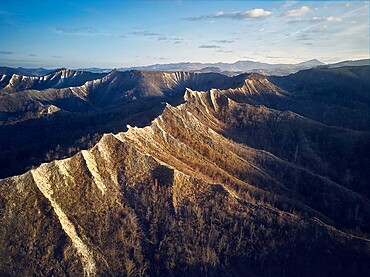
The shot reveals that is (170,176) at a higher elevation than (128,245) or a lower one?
higher

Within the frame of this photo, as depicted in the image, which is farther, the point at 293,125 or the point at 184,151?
the point at 293,125

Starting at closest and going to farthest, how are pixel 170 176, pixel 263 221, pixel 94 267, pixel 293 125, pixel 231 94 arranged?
pixel 94 267 < pixel 263 221 < pixel 170 176 < pixel 293 125 < pixel 231 94

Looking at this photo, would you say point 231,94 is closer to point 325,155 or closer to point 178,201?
point 325,155

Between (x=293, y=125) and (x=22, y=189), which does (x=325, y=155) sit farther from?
(x=22, y=189)

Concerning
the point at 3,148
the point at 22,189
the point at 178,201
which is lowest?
the point at 3,148

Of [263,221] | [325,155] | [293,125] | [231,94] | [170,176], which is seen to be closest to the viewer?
[263,221]

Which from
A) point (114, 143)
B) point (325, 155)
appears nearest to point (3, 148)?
point (114, 143)
